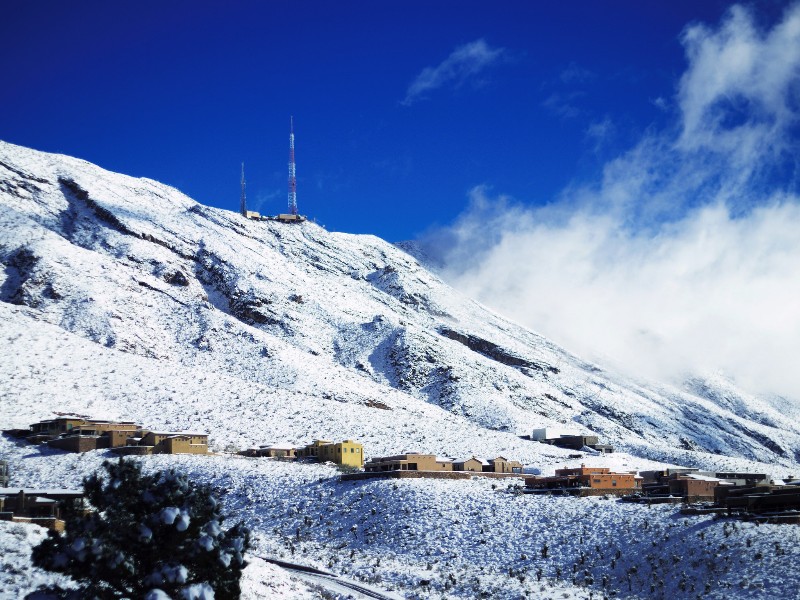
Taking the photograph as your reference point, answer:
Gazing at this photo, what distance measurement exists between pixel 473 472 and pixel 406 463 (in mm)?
7368

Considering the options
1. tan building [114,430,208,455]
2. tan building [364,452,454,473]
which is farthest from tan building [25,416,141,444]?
tan building [364,452,454,473]

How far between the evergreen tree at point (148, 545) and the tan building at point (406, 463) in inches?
1646

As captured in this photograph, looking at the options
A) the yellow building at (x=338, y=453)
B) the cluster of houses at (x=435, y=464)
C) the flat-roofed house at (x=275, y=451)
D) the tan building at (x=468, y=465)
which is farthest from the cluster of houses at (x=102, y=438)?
the tan building at (x=468, y=465)

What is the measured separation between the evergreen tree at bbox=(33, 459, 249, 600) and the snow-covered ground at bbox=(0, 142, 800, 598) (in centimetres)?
536

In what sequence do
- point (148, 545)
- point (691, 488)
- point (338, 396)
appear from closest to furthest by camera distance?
point (148, 545), point (691, 488), point (338, 396)

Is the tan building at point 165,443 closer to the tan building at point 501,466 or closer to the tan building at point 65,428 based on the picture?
the tan building at point 65,428

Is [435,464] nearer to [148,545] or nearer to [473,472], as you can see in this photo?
[473,472]

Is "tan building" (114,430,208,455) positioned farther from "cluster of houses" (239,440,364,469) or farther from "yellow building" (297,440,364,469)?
"yellow building" (297,440,364,469)

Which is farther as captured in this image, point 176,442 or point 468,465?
point 468,465

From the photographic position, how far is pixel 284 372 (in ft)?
374

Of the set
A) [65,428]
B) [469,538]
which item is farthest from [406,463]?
[65,428]

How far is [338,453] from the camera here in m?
78.1

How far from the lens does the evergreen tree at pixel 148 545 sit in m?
26.1

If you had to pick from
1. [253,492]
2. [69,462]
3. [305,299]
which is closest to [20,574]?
[253,492]
